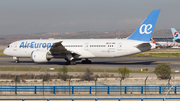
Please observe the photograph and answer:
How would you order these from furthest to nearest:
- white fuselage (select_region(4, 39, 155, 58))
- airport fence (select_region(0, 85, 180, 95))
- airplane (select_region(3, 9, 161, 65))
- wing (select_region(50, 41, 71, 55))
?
1. white fuselage (select_region(4, 39, 155, 58))
2. wing (select_region(50, 41, 71, 55))
3. airplane (select_region(3, 9, 161, 65))
4. airport fence (select_region(0, 85, 180, 95))

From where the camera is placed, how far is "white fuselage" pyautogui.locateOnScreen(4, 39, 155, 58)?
126 feet

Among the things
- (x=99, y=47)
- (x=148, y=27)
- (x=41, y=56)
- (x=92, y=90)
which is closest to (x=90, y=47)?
(x=99, y=47)

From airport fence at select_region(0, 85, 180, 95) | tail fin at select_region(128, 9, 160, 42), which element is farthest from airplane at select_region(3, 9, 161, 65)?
airport fence at select_region(0, 85, 180, 95)

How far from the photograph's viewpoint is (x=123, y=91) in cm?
2055

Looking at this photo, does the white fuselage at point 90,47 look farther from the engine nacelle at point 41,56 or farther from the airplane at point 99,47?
the engine nacelle at point 41,56

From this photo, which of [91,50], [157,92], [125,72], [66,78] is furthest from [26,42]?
[157,92]

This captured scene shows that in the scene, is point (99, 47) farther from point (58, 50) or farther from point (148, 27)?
point (148, 27)

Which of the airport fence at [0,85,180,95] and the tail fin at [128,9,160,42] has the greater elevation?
the tail fin at [128,9,160,42]

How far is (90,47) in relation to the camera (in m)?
39.7

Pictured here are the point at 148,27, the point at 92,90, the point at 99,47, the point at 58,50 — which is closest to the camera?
the point at 92,90

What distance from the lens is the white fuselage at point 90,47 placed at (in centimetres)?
3828

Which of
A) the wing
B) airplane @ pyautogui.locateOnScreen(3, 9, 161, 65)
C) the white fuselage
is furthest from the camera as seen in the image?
the white fuselage

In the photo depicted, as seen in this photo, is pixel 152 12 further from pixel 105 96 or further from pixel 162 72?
pixel 105 96

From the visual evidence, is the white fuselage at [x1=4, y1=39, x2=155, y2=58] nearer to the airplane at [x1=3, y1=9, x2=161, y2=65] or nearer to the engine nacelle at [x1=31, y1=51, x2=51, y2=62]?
the airplane at [x1=3, y1=9, x2=161, y2=65]
